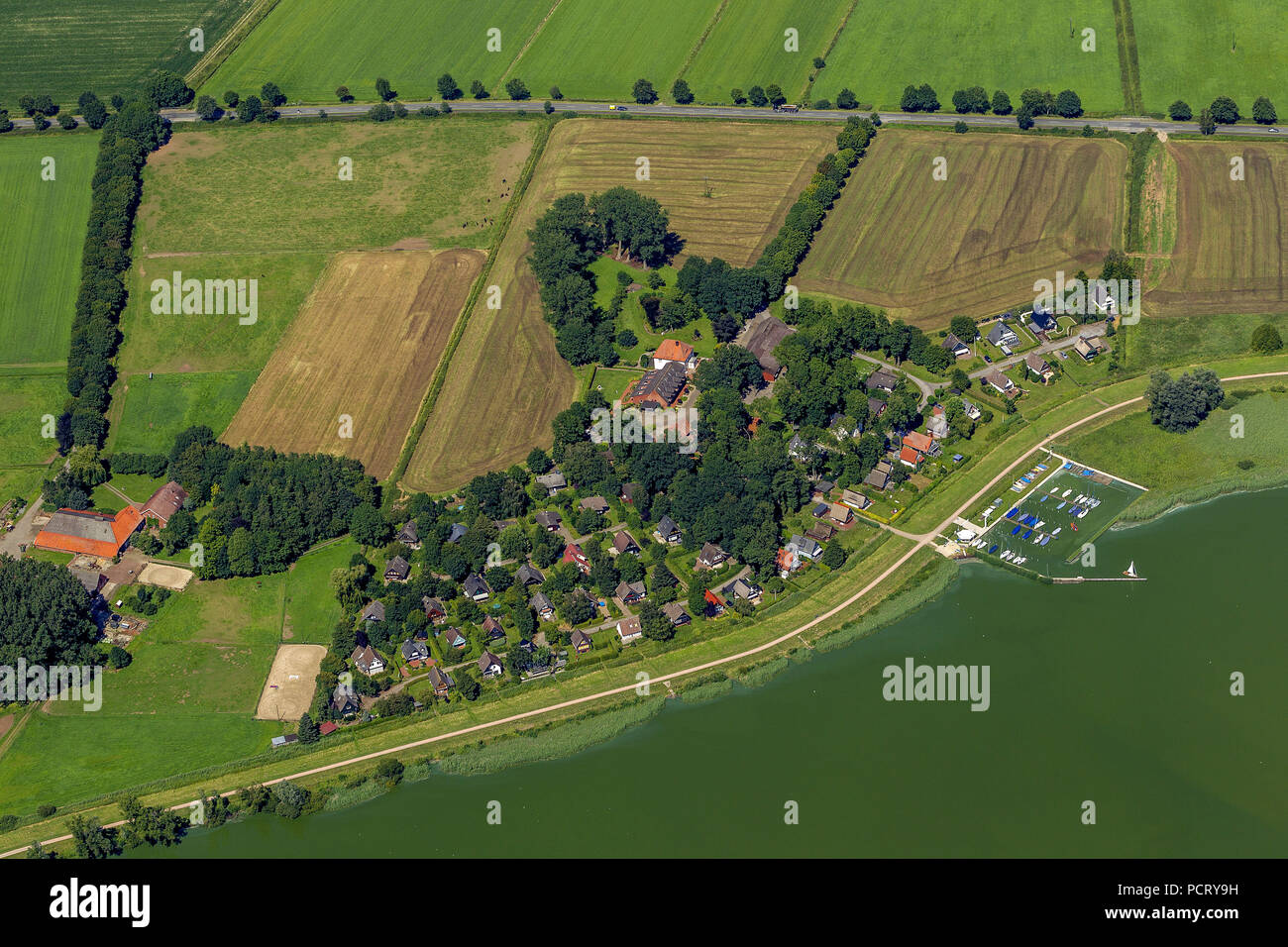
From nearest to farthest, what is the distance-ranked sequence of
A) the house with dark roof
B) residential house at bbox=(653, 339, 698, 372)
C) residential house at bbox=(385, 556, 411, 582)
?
residential house at bbox=(385, 556, 411, 582) → the house with dark roof → residential house at bbox=(653, 339, 698, 372)

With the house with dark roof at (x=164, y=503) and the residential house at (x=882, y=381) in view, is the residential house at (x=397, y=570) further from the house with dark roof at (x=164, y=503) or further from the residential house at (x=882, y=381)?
the residential house at (x=882, y=381)

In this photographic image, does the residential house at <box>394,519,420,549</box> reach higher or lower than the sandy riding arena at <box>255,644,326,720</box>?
higher

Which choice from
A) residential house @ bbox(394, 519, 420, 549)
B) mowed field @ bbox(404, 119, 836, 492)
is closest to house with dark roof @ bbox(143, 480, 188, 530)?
mowed field @ bbox(404, 119, 836, 492)

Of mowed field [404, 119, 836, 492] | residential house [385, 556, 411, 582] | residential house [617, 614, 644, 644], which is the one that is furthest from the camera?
mowed field [404, 119, 836, 492]

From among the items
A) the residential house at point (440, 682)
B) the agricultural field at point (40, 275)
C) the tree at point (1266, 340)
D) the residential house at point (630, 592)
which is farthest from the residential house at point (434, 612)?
the tree at point (1266, 340)

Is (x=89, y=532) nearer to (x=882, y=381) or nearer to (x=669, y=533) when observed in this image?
(x=669, y=533)

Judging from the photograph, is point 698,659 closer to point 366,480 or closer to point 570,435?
point 570,435

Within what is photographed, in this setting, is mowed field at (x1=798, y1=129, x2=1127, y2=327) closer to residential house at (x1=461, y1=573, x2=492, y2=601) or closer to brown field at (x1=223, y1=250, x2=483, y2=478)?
brown field at (x1=223, y1=250, x2=483, y2=478)

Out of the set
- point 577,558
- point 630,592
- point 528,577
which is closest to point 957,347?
point 630,592
